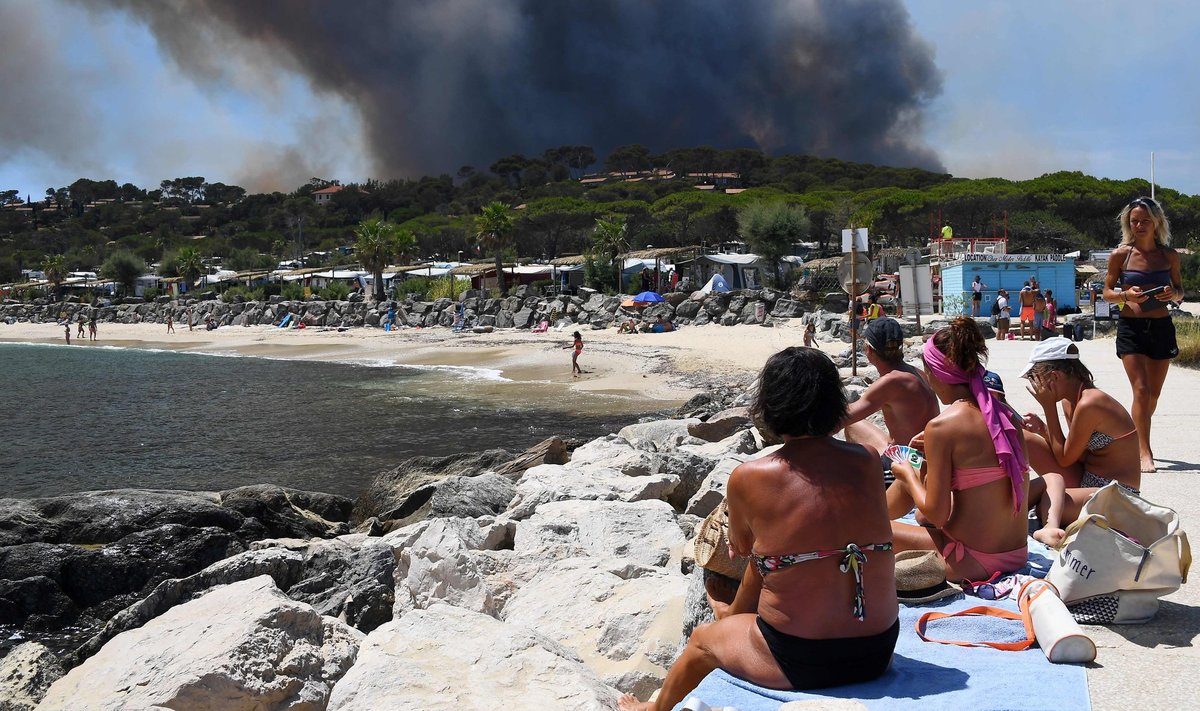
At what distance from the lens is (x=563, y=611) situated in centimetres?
484

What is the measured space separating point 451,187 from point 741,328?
323 feet

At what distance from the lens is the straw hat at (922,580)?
13.1 ft

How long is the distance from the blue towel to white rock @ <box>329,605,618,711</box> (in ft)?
2.30

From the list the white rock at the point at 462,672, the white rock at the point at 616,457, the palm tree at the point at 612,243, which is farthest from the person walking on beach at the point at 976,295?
the white rock at the point at 462,672

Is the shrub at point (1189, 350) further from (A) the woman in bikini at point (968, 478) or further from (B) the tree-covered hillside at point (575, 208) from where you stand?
(B) the tree-covered hillside at point (575, 208)

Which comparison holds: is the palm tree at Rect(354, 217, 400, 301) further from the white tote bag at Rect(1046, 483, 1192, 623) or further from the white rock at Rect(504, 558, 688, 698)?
the white tote bag at Rect(1046, 483, 1192, 623)

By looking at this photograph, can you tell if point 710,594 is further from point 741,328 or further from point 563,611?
point 741,328

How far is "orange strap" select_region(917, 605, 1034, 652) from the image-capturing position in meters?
3.53

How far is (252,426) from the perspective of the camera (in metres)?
18.9

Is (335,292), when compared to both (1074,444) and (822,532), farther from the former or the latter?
(822,532)

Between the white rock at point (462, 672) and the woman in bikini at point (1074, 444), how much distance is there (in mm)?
2715

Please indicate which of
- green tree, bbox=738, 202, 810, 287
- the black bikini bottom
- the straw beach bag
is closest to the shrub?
the straw beach bag

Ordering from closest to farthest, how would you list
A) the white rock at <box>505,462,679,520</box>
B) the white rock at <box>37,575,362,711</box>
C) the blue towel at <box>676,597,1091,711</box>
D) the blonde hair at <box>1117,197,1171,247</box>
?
the blue towel at <box>676,597,1091,711</box> → the white rock at <box>37,575,362,711</box> → the blonde hair at <box>1117,197,1171,247</box> → the white rock at <box>505,462,679,520</box>

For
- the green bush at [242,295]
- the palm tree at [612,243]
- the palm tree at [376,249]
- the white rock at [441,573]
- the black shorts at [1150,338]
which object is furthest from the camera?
the green bush at [242,295]
